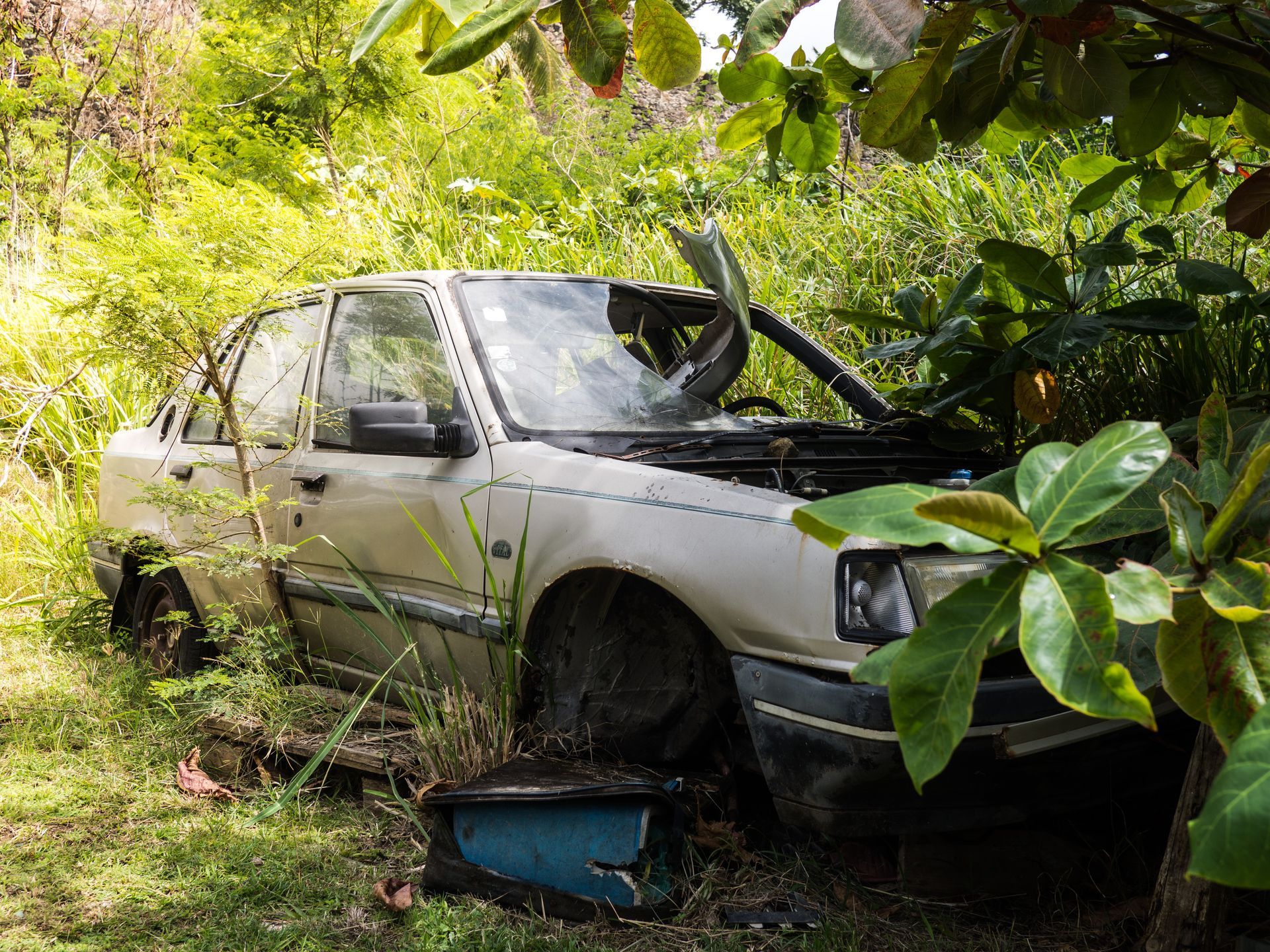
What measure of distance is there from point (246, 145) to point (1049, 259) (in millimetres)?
9038

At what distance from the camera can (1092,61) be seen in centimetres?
188

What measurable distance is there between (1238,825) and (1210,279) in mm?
2372

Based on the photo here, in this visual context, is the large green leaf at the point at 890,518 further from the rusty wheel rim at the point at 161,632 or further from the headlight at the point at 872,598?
the rusty wheel rim at the point at 161,632

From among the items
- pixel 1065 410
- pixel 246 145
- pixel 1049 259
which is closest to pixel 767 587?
pixel 1049 259

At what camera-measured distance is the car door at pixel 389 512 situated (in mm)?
3244

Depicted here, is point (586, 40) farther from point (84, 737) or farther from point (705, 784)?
point (84, 737)

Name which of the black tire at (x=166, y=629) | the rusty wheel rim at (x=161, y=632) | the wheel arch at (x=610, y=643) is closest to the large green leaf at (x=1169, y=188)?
the wheel arch at (x=610, y=643)

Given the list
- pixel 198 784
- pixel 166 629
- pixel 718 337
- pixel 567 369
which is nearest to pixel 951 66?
pixel 567 369

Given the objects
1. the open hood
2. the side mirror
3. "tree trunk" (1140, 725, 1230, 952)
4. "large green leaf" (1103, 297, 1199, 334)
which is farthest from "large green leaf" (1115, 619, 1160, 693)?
the open hood

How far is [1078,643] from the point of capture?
1016mm

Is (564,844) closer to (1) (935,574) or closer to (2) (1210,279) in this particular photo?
(1) (935,574)

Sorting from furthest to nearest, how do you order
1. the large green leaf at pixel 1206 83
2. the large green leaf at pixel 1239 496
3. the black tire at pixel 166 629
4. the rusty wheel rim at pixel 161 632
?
the rusty wheel rim at pixel 161 632 < the black tire at pixel 166 629 < the large green leaf at pixel 1206 83 < the large green leaf at pixel 1239 496

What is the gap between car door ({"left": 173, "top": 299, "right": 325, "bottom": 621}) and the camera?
3982 mm

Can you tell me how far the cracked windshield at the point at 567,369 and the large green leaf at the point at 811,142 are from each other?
1102mm
